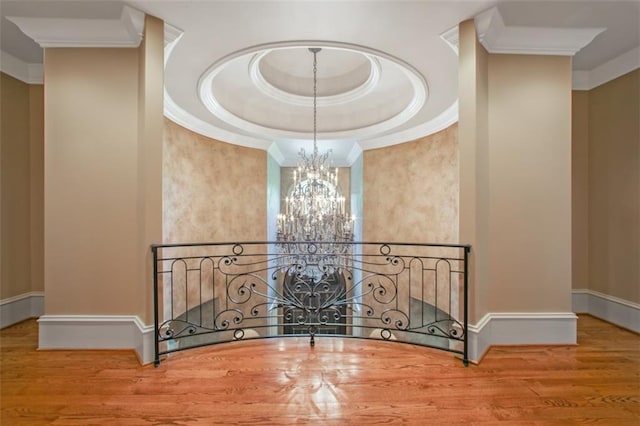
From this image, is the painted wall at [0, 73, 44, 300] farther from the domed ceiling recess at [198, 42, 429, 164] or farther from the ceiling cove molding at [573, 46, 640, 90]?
the ceiling cove molding at [573, 46, 640, 90]

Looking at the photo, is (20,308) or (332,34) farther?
(20,308)

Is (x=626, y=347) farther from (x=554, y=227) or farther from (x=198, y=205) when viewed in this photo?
(x=198, y=205)

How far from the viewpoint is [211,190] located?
528 centimetres

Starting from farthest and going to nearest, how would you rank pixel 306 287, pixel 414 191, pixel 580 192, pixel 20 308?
1. pixel 414 191
2. pixel 306 287
3. pixel 580 192
4. pixel 20 308

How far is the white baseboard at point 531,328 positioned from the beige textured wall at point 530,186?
69 mm

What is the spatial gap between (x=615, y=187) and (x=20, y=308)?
24.5 feet

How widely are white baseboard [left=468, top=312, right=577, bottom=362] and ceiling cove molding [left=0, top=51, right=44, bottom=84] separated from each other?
5.94m

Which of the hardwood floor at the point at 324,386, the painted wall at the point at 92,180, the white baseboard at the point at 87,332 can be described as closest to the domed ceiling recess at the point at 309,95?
A: the painted wall at the point at 92,180

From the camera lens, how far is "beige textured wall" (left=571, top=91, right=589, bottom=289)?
3707mm

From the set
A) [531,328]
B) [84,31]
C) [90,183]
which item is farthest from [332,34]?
[531,328]

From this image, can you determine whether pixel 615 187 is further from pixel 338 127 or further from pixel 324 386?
pixel 338 127

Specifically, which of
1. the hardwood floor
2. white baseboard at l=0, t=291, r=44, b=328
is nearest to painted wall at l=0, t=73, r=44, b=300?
white baseboard at l=0, t=291, r=44, b=328

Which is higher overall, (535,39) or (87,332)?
(535,39)

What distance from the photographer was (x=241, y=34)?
2713mm
